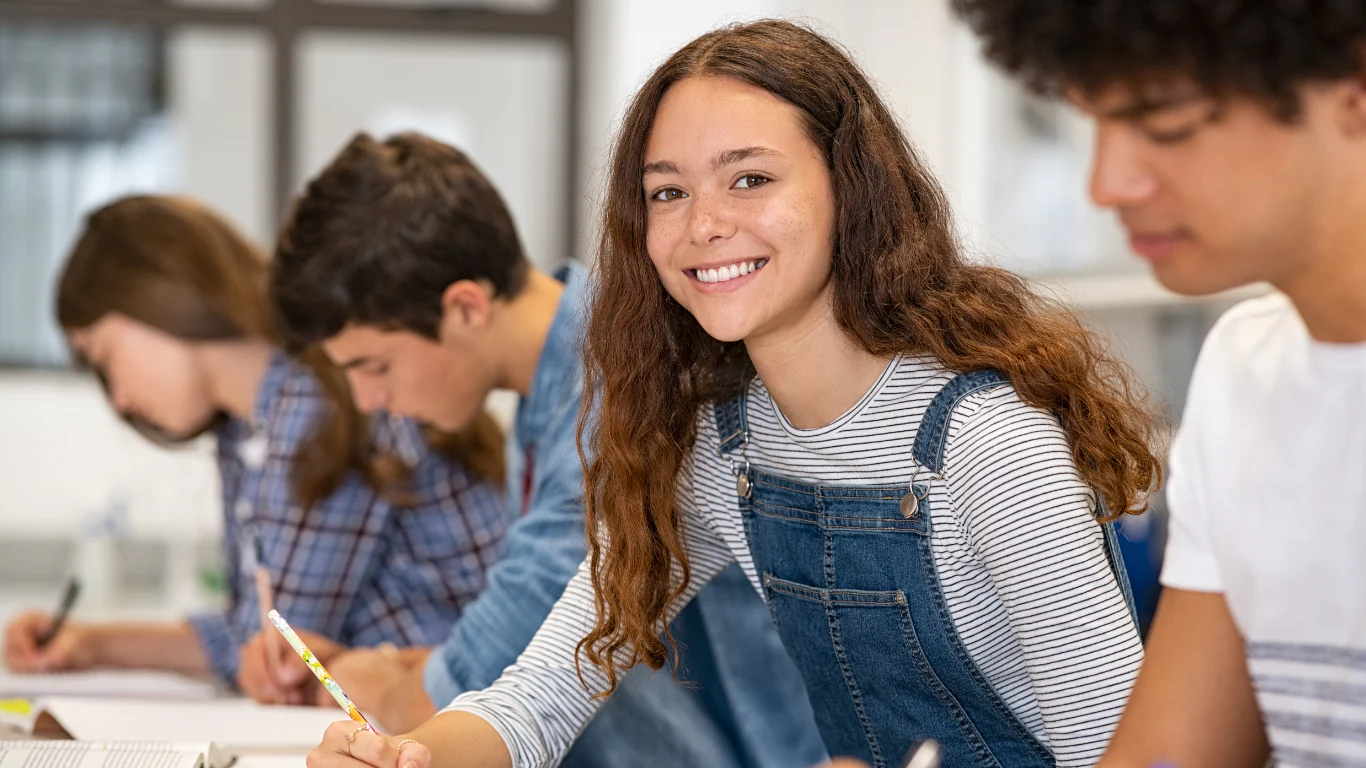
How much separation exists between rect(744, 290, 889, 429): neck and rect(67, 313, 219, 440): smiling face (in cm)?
114

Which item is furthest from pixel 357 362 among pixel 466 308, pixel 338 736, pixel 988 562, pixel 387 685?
pixel 988 562

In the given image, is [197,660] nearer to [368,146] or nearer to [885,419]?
[368,146]

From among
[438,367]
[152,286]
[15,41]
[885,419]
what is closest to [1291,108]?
[885,419]

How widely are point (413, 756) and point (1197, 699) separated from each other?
59 centimetres

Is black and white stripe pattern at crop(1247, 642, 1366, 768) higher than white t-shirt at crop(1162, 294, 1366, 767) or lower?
lower

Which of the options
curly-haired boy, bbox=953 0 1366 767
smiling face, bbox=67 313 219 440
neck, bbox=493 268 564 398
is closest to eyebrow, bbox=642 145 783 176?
curly-haired boy, bbox=953 0 1366 767

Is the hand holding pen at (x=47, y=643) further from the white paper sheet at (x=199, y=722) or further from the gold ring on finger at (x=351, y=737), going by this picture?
the gold ring on finger at (x=351, y=737)

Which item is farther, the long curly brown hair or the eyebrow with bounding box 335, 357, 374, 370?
the eyebrow with bounding box 335, 357, 374, 370

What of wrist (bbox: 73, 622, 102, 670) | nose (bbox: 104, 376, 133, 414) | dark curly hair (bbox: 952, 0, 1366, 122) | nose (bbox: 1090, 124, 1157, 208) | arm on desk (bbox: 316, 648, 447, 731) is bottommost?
wrist (bbox: 73, 622, 102, 670)

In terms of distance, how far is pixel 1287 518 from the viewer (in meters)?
0.80

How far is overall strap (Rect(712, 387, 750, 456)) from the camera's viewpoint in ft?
4.20

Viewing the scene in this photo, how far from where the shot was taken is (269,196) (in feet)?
14.9

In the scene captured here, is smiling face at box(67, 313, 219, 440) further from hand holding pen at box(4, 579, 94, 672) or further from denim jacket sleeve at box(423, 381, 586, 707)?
denim jacket sleeve at box(423, 381, 586, 707)

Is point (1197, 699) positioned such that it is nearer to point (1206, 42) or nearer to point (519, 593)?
point (1206, 42)
